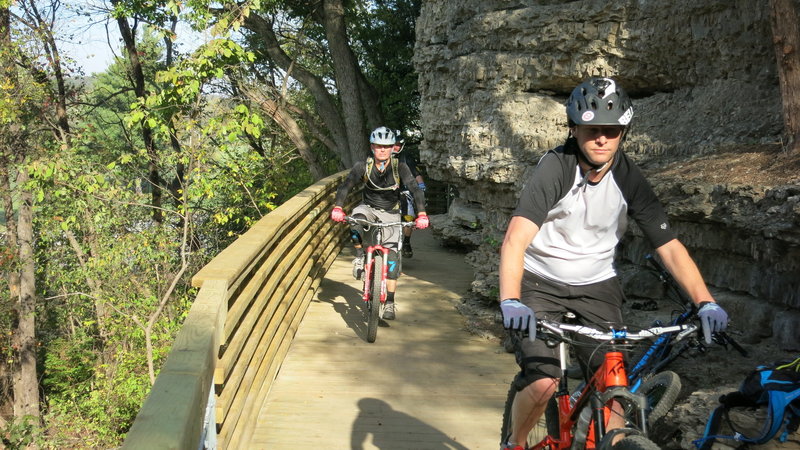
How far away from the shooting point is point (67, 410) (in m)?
20.4

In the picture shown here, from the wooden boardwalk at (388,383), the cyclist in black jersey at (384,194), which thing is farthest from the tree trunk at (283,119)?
the cyclist in black jersey at (384,194)

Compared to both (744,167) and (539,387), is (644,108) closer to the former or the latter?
(744,167)

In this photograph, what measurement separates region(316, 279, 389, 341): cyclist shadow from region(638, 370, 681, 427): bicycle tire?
504 cm

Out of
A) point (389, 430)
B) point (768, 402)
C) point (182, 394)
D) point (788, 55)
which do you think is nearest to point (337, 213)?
point (389, 430)

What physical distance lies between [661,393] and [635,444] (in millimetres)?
645

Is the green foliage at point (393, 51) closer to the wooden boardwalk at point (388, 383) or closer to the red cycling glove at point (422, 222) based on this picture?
the wooden boardwalk at point (388, 383)

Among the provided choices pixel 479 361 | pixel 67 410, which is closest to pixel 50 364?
pixel 67 410

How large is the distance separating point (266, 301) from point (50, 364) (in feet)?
68.6

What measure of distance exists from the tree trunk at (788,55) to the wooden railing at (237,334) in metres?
4.35

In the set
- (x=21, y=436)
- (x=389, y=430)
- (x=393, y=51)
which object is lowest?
(x=21, y=436)

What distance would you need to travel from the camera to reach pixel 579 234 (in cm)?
366

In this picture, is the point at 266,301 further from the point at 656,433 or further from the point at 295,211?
the point at 656,433

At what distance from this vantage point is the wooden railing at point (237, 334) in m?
2.49

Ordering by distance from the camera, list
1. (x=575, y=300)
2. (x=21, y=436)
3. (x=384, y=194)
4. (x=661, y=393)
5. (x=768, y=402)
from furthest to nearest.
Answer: (x=21, y=436) → (x=384, y=194) → (x=575, y=300) → (x=768, y=402) → (x=661, y=393)
